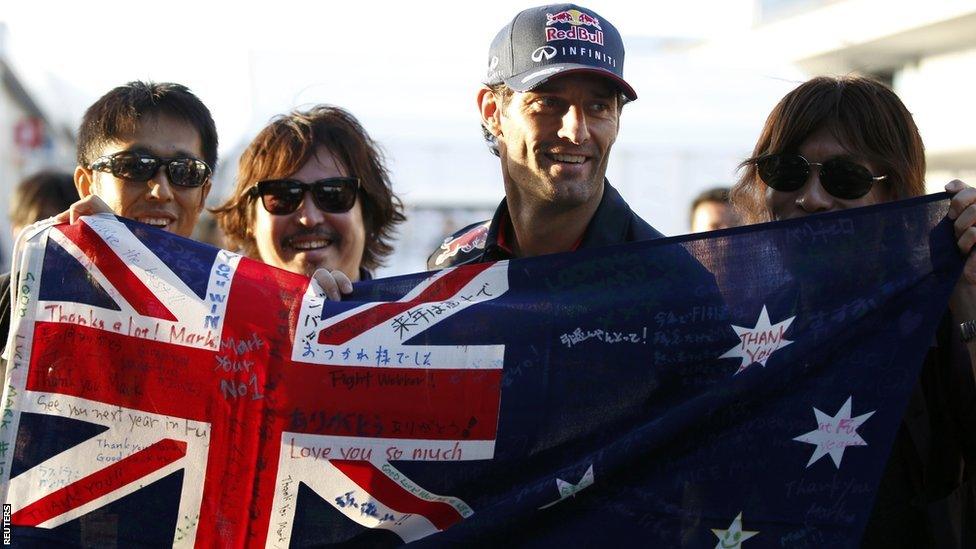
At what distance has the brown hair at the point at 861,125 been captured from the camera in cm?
258

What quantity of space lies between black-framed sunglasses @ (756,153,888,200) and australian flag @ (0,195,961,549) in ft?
0.38

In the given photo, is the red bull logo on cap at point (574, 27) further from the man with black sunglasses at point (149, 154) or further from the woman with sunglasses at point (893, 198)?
the man with black sunglasses at point (149, 154)

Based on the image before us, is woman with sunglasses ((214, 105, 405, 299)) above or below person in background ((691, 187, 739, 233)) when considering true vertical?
below

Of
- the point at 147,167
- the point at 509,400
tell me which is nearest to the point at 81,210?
the point at 147,167

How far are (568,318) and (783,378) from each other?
0.52 metres

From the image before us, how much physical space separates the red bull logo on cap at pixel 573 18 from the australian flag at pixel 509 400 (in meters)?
0.69

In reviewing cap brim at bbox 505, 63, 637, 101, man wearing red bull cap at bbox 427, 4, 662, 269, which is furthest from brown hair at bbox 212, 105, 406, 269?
cap brim at bbox 505, 63, 637, 101

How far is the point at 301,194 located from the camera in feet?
11.0

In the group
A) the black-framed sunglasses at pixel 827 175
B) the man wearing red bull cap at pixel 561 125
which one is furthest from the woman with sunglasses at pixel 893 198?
the man wearing red bull cap at pixel 561 125

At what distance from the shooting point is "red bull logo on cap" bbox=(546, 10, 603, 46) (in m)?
2.80

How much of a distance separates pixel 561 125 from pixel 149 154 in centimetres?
123

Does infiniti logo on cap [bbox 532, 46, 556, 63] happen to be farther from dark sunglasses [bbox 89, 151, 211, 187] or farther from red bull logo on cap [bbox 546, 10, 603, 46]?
dark sunglasses [bbox 89, 151, 211, 187]

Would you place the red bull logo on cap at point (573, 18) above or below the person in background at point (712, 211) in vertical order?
below

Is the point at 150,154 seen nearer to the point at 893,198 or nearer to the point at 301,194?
the point at 301,194
